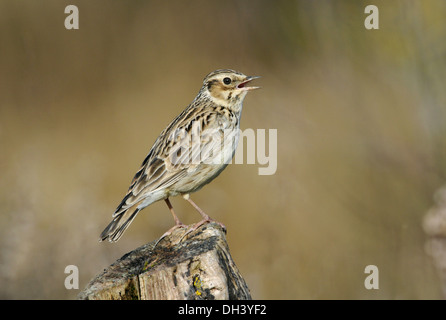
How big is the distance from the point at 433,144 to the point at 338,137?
2.55 m

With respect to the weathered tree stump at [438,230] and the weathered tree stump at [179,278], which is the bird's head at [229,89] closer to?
the weathered tree stump at [438,230]

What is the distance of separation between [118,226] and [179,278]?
1.59 m

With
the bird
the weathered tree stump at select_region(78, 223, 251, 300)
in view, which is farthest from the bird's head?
the weathered tree stump at select_region(78, 223, 251, 300)

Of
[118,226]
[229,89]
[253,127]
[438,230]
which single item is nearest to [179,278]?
[118,226]

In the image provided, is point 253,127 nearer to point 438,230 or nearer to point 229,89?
point 229,89

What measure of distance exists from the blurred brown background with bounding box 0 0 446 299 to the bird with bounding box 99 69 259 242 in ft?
6.28

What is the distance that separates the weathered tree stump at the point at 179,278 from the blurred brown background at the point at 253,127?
324 cm

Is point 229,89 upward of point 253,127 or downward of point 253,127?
downward

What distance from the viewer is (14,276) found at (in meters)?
6.77

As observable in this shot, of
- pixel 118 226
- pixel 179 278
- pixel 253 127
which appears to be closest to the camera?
pixel 179 278

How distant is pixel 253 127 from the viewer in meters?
9.53

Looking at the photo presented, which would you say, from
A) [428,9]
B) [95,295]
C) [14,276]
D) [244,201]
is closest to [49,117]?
[244,201]

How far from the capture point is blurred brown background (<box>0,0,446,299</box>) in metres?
7.17

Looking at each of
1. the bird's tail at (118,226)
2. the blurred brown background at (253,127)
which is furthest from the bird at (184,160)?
the blurred brown background at (253,127)
